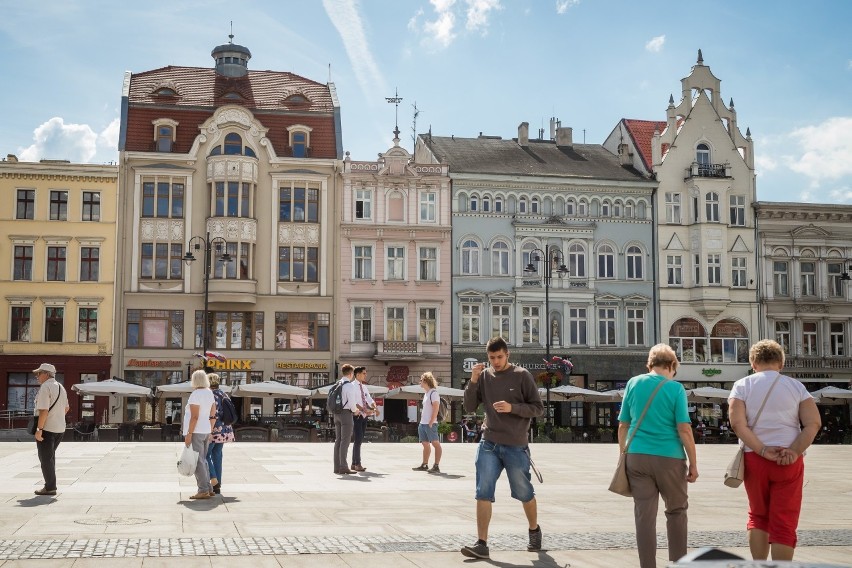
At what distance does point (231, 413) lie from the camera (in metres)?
15.1

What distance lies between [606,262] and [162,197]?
2167cm

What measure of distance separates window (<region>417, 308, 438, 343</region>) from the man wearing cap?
3685 cm

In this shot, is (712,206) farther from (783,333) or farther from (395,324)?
(395,324)

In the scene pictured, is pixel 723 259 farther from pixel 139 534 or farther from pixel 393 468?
pixel 139 534

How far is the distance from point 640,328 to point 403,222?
1305 centimetres

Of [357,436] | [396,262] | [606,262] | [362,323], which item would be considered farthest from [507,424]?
[606,262]

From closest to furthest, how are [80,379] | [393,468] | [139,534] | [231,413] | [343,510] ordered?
[139,534]
[343,510]
[231,413]
[393,468]
[80,379]

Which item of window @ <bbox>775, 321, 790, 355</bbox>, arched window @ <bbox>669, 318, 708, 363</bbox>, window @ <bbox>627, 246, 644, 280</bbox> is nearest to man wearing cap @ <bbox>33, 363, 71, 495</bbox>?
window @ <bbox>627, 246, 644, 280</bbox>

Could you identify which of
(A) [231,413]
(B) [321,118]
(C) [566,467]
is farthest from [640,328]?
(A) [231,413]

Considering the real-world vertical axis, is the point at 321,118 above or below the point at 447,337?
above

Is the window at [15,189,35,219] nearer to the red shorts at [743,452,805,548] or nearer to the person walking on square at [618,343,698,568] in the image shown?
the person walking on square at [618,343,698,568]

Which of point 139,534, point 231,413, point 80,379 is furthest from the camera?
point 80,379

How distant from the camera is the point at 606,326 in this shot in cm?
5391

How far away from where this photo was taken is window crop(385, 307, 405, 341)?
2025 inches
